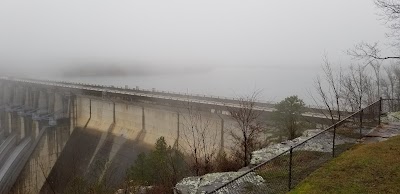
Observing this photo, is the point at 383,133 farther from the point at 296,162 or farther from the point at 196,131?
the point at 196,131

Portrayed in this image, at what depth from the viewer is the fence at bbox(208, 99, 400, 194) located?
26.2 feet

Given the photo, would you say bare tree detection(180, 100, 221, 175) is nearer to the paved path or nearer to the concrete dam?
the concrete dam

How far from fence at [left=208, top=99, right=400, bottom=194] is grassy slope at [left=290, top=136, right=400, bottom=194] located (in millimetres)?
361

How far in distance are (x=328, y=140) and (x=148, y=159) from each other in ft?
39.0

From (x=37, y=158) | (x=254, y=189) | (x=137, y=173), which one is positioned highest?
(x=254, y=189)

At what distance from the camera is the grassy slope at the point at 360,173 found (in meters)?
7.30

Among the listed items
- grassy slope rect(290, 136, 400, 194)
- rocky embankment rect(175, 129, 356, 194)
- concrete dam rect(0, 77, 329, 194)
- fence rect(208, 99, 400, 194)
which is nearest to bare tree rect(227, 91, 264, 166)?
concrete dam rect(0, 77, 329, 194)

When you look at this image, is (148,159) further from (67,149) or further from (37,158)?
(37,158)

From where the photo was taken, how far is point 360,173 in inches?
317

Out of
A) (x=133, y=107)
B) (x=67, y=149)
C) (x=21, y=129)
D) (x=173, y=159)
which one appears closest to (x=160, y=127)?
(x=133, y=107)

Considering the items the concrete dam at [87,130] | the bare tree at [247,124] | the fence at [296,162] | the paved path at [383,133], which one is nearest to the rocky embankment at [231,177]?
the fence at [296,162]

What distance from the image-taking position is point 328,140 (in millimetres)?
10531

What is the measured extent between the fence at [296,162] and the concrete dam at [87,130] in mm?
9489

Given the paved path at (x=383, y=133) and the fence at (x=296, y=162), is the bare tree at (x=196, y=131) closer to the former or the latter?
the paved path at (x=383, y=133)
